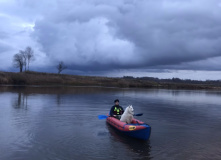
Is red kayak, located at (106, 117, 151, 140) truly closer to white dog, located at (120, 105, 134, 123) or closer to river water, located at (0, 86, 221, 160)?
river water, located at (0, 86, 221, 160)

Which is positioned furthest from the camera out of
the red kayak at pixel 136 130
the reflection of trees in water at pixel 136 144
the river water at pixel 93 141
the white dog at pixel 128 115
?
the white dog at pixel 128 115

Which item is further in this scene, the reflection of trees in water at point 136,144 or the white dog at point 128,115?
the white dog at point 128,115

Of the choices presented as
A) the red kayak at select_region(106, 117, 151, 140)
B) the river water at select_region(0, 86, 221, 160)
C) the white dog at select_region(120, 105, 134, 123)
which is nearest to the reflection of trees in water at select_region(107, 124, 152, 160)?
the river water at select_region(0, 86, 221, 160)

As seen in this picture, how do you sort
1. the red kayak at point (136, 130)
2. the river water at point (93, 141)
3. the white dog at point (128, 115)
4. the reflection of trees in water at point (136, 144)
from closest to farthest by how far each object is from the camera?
the river water at point (93, 141), the reflection of trees in water at point (136, 144), the red kayak at point (136, 130), the white dog at point (128, 115)

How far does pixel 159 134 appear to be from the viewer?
1302cm

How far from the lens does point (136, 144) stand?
435 inches

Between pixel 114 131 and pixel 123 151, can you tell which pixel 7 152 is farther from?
pixel 114 131

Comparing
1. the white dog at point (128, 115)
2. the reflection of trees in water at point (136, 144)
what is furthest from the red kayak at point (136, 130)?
the white dog at point (128, 115)

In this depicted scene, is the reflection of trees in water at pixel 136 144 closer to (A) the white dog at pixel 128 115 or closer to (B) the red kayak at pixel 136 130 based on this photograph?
(B) the red kayak at pixel 136 130

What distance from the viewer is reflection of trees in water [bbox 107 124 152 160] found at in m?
9.68

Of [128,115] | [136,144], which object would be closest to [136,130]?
[136,144]

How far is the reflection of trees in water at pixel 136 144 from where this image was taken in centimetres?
968

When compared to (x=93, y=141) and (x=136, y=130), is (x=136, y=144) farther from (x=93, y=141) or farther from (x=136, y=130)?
(x=93, y=141)

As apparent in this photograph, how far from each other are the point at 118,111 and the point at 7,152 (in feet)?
26.4
